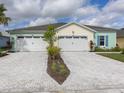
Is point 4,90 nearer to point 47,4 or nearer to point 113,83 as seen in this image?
point 113,83

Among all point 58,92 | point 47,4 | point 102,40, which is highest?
point 47,4

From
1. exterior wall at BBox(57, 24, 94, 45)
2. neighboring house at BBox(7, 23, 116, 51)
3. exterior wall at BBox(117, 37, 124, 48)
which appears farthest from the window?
exterior wall at BBox(117, 37, 124, 48)

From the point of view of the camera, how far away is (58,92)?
7.64m

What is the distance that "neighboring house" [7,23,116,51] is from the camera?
30.3 metres

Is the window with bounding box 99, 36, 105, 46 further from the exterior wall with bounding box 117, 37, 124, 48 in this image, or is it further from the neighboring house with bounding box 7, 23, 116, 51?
the exterior wall with bounding box 117, 37, 124, 48

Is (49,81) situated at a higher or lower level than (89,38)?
lower

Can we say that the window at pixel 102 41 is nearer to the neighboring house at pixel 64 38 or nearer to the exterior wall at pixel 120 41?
the neighboring house at pixel 64 38

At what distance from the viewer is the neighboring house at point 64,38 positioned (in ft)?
99.3

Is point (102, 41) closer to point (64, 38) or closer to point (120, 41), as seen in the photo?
point (64, 38)

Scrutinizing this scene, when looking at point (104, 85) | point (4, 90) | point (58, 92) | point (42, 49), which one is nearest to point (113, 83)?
point (104, 85)

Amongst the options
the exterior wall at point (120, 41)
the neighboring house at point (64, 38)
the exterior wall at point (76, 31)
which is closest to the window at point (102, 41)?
the neighboring house at point (64, 38)

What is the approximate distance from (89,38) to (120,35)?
10220mm

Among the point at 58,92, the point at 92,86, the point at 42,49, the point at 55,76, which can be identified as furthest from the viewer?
the point at 42,49

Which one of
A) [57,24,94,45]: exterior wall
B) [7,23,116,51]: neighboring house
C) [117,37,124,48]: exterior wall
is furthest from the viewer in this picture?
[117,37,124,48]: exterior wall
